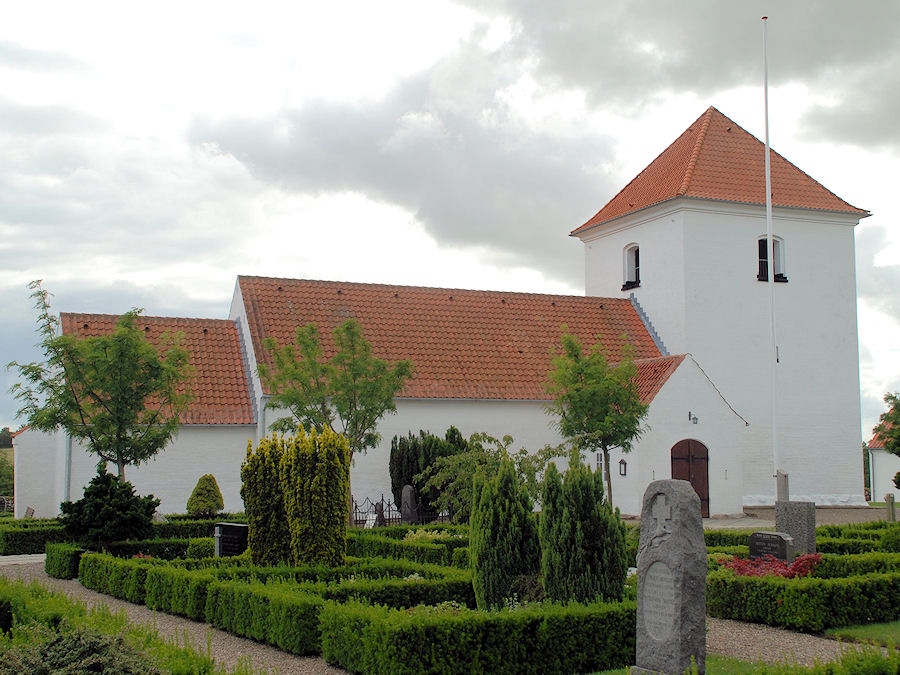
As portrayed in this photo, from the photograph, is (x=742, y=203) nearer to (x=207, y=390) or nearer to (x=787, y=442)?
(x=787, y=442)

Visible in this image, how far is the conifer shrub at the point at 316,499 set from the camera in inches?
484

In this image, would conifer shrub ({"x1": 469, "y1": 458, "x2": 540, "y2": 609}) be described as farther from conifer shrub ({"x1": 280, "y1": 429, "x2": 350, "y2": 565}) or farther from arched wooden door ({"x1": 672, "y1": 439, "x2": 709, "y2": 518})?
arched wooden door ({"x1": 672, "y1": 439, "x2": 709, "y2": 518})

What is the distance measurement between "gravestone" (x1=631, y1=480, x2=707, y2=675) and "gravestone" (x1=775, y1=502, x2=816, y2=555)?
268 inches

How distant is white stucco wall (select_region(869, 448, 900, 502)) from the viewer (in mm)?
42031

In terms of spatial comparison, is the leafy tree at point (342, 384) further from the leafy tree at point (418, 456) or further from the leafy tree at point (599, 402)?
the leafy tree at point (599, 402)

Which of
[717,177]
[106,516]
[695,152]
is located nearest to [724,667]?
[106,516]

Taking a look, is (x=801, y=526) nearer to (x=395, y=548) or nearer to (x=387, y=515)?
(x=395, y=548)

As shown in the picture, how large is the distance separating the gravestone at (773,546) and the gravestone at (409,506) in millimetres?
9206

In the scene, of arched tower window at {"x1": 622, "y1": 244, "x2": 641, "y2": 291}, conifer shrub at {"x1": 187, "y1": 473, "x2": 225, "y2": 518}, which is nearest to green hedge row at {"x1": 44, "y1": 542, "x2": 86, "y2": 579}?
conifer shrub at {"x1": 187, "y1": 473, "x2": 225, "y2": 518}

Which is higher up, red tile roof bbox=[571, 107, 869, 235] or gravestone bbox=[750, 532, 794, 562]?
red tile roof bbox=[571, 107, 869, 235]

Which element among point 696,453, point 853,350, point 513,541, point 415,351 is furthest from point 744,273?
point 513,541

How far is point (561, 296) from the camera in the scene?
98.8ft

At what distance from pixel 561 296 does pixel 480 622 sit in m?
22.9

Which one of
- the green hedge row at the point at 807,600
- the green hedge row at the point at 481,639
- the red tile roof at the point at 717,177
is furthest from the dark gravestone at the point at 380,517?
the red tile roof at the point at 717,177
